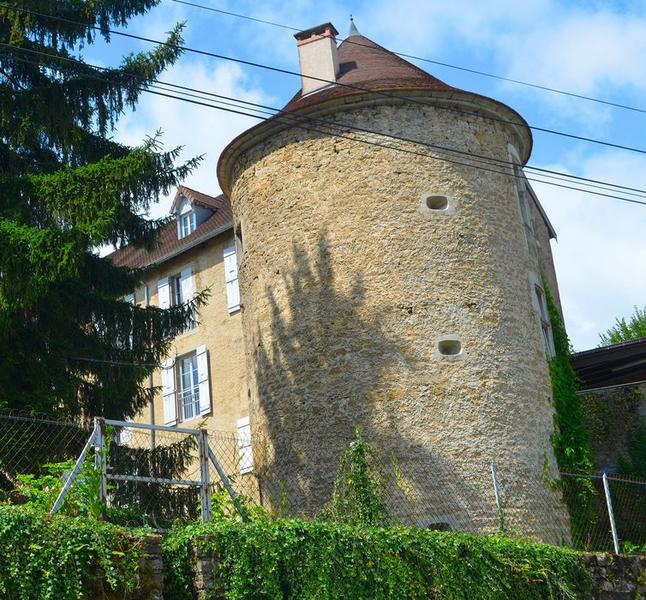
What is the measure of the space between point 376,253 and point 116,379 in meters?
3.74

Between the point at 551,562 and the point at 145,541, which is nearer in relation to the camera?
the point at 145,541

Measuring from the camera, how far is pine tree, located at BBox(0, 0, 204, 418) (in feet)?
39.6

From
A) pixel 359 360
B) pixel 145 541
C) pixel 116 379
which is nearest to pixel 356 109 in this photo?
pixel 359 360

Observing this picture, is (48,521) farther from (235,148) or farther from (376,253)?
(235,148)

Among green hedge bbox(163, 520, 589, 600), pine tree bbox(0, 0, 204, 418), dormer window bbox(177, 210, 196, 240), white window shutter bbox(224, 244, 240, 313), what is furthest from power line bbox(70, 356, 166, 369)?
dormer window bbox(177, 210, 196, 240)

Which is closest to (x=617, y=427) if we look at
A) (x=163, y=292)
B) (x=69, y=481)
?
(x=69, y=481)

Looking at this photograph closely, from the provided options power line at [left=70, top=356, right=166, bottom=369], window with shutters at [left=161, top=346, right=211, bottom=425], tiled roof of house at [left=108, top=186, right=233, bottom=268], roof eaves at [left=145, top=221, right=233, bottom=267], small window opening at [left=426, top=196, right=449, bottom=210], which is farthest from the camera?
tiled roof of house at [left=108, top=186, right=233, bottom=268]

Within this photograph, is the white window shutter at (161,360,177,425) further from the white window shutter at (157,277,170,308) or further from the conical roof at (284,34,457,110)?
the conical roof at (284,34,457,110)

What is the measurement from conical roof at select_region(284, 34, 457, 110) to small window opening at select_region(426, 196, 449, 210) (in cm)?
164

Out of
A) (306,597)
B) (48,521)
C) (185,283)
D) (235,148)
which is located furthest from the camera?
(185,283)

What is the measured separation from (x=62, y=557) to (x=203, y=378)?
1428 centimetres

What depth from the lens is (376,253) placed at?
46.6 feet

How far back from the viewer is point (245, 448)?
17250mm

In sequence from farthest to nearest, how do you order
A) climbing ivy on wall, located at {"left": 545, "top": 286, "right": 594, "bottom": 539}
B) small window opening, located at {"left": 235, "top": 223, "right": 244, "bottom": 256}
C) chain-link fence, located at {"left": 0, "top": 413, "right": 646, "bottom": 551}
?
1. small window opening, located at {"left": 235, "top": 223, "right": 244, "bottom": 256}
2. climbing ivy on wall, located at {"left": 545, "top": 286, "right": 594, "bottom": 539}
3. chain-link fence, located at {"left": 0, "top": 413, "right": 646, "bottom": 551}
